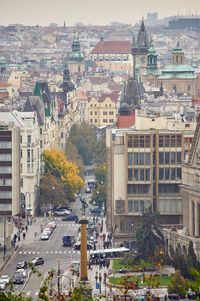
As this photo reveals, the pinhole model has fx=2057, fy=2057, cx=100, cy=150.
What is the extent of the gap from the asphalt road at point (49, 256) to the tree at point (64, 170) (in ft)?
29.9

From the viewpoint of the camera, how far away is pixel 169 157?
80.1 m

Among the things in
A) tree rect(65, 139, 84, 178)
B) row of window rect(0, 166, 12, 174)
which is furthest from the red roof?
tree rect(65, 139, 84, 178)

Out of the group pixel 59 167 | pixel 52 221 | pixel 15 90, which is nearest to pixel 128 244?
pixel 52 221

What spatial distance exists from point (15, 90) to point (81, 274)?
8778 centimetres

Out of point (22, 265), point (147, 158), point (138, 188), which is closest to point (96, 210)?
point (138, 188)

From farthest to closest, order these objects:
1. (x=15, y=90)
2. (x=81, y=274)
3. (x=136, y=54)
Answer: (x=136, y=54) < (x=15, y=90) < (x=81, y=274)

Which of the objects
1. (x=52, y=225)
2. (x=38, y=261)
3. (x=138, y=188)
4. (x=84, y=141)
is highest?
(x=84, y=141)

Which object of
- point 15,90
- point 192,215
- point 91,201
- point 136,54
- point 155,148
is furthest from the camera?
point 136,54

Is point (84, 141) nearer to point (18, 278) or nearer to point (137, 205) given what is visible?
point (137, 205)

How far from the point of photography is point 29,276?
228 ft

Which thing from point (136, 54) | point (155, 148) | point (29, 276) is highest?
point (136, 54)

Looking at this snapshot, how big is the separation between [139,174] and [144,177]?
0.23 meters

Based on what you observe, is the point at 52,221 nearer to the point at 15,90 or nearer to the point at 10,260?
the point at 10,260

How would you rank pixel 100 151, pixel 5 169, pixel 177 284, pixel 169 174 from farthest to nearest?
pixel 100 151 < pixel 5 169 < pixel 169 174 < pixel 177 284
